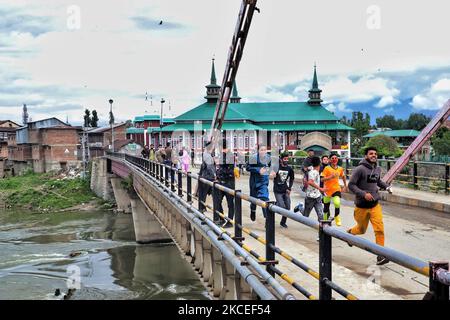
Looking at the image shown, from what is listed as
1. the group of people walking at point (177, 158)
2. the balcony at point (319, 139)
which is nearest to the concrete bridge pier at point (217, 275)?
the group of people walking at point (177, 158)

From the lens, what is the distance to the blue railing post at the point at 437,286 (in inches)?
108

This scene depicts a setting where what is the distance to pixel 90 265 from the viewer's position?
2644 centimetres

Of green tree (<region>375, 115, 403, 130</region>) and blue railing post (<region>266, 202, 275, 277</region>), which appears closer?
blue railing post (<region>266, 202, 275, 277</region>)

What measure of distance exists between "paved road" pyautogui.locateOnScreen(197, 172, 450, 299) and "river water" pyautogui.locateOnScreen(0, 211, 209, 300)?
7.82m

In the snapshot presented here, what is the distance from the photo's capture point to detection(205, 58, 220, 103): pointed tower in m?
63.5

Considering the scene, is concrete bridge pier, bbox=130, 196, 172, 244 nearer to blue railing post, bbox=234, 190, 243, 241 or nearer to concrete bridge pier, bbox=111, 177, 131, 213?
concrete bridge pier, bbox=111, 177, 131, 213

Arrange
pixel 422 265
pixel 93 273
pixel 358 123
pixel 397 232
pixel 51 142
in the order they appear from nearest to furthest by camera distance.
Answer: pixel 422 265
pixel 397 232
pixel 93 273
pixel 51 142
pixel 358 123

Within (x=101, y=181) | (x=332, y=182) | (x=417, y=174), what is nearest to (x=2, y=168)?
(x=101, y=181)

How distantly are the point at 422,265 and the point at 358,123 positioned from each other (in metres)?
87.6

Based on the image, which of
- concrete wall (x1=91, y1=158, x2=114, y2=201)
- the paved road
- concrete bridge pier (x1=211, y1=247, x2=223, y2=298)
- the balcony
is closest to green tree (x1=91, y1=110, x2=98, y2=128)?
concrete wall (x1=91, y1=158, x2=114, y2=201)

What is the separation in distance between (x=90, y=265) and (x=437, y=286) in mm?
25308
